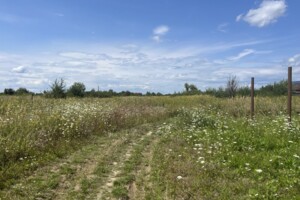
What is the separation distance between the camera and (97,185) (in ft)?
20.1

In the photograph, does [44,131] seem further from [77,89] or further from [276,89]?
[77,89]

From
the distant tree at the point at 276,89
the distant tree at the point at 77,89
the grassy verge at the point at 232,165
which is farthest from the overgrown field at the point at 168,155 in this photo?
the distant tree at the point at 77,89

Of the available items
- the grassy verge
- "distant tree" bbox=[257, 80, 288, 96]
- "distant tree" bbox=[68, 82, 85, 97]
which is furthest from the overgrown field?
"distant tree" bbox=[68, 82, 85, 97]

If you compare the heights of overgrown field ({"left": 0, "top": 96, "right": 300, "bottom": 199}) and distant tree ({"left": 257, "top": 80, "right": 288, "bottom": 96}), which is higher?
distant tree ({"left": 257, "top": 80, "right": 288, "bottom": 96})

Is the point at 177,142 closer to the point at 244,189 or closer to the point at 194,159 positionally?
the point at 194,159

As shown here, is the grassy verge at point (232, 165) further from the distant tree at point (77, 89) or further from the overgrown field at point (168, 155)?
the distant tree at point (77, 89)

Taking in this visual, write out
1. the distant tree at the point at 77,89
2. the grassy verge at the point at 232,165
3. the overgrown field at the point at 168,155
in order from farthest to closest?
the distant tree at the point at 77,89 < the overgrown field at the point at 168,155 < the grassy verge at the point at 232,165

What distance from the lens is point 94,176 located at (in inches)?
264

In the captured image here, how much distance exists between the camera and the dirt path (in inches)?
222

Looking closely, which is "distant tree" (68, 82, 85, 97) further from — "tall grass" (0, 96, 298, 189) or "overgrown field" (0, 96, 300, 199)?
"overgrown field" (0, 96, 300, 199)

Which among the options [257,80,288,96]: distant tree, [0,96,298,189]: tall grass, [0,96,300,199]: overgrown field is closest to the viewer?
[0,96,300,199]: overgrown field

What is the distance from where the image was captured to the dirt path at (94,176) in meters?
5.63

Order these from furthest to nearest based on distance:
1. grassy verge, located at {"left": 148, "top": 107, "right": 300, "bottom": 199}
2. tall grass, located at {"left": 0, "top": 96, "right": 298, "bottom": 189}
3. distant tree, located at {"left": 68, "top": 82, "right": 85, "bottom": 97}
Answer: distant tree, located at {"left": 68, "top": 82, "right": 85, "bottom": 97} → tall grass, located at {"left": 0, "top": 96, "right": 298, "bottom": 189} → grassy verge, located at {"left": 148, "top": 107, "right": 300, "bottom": 199}

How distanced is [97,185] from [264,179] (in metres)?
2.85
